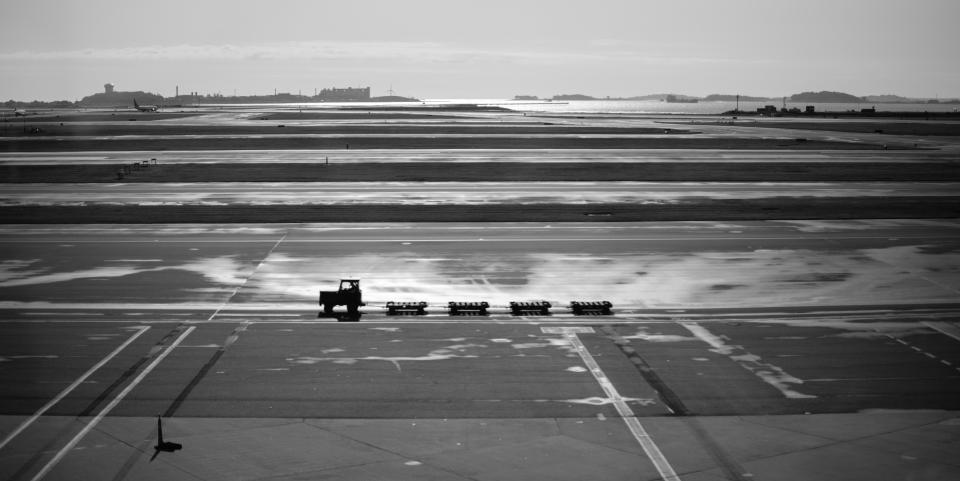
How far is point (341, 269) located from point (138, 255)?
435 inches

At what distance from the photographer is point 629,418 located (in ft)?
67.9

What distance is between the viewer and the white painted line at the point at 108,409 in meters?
17.8

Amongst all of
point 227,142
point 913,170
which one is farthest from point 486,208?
point 227,142

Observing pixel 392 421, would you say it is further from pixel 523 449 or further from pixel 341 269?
pixel 341 269

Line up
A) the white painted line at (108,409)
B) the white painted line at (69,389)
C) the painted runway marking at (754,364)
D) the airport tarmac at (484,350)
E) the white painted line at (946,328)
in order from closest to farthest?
the white painted line at (108,409) < the airport tarmac at (484,350) < the white painted line at (69,389) < the painted runway marking at (754,364) < the white painted line at (946,328)

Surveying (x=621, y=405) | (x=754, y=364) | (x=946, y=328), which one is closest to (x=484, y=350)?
(x=621, y=405)

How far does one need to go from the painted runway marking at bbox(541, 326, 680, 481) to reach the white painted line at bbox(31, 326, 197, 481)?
12033 millimetres

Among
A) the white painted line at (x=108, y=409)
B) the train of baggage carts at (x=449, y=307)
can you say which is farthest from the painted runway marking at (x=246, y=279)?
the train of baggage carts at (x=449, y=307)

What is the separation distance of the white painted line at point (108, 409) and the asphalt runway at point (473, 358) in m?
0.10

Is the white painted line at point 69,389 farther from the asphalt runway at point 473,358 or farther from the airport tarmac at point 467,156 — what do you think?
the airport tarmac at point 467,156

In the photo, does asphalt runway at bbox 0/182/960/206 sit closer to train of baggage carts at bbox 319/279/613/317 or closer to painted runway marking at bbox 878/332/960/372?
train of baggage carts at bbox 319/279/613/317

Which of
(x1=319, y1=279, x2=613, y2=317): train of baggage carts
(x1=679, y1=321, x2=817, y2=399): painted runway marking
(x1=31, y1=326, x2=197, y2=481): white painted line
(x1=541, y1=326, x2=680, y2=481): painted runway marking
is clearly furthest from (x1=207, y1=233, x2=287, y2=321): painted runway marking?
(x1=679, y1=321, x2=817, y2=399): painted runway marking

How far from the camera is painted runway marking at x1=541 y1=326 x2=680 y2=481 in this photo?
58.9 feet

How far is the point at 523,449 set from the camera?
1886cm
